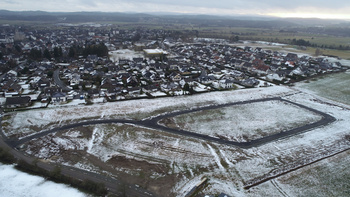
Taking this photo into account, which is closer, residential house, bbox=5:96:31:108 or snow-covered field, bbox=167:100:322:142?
snow-covered field, bbox=167:100:322:142

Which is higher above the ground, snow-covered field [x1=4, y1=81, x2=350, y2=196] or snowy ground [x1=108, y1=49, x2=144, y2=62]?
snowy ground [x1=108, y1=49, x2=144, y2=62]

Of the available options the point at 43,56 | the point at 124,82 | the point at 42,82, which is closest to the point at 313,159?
the point at 124,82

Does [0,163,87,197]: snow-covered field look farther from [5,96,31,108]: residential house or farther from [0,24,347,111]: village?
[0,24,347,111]: village

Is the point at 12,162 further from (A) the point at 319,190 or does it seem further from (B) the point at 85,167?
(A) the point at 319,190

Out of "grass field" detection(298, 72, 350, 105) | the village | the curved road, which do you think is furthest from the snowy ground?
"grass field" detection(298, 72, 350, 105)

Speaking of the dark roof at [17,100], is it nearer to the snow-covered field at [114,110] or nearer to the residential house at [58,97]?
the snow-covered field at [114,110]

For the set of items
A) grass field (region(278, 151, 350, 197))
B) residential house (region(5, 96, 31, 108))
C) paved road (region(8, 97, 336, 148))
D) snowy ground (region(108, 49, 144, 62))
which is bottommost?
grass field (region(278, 151, 350, 197))

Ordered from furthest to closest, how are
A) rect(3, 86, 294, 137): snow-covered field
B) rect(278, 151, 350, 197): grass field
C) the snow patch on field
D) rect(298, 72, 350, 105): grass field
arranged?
rect(298, 72, 350, 105): grass field → rect(3, 86, 294, 137): snow-covered field → the snow patch on field → rect(278, 151, 350, 197): grass field

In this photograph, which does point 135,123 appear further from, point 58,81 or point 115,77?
point 58,81
